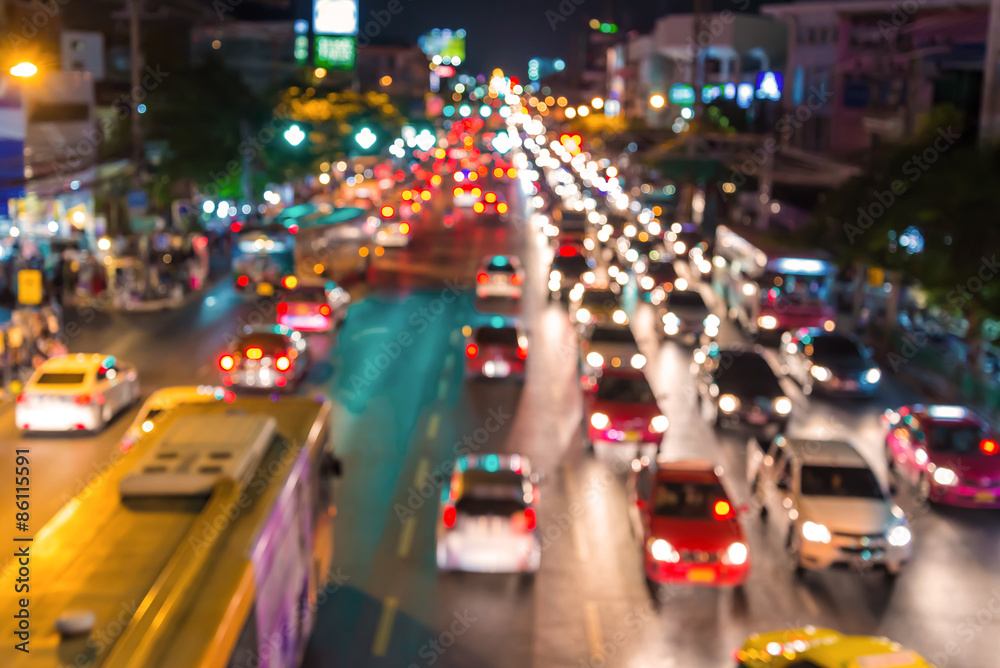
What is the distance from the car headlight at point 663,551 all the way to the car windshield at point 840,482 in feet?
9.00

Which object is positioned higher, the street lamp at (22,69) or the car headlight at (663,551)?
the street lamp at (22,69)

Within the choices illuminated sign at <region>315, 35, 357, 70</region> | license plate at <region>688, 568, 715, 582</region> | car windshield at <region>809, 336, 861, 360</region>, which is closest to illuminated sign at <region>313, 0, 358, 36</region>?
illuminated sign at <region>315, 35, 357, 70</region>

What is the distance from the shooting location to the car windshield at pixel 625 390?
70.3ft

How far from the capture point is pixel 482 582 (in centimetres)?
1459

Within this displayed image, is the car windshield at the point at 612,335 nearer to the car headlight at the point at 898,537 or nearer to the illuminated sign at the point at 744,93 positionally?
the car headlight at the point at 898,537

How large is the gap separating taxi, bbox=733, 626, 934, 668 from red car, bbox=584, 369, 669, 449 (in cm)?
963

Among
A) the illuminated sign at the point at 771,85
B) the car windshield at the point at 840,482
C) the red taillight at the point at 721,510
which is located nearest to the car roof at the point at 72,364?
the red taillight at the point at 721,510

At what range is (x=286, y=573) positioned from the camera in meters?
10.3

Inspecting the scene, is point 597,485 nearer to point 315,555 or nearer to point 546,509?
point 546,509

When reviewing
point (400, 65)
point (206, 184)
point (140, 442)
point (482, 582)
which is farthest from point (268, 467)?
point (400, 65)

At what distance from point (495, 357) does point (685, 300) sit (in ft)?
30.1

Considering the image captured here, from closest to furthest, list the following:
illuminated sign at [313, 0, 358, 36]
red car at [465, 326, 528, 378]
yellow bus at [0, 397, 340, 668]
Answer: yellow bus at [0, 397, 340, 668] < red car at [465, 326, 528, 378] < illuminated sign at [313, 0, 358, 36]

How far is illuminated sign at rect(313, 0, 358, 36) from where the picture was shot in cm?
3909

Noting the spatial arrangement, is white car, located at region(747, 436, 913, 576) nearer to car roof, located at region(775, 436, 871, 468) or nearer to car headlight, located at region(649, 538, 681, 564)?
car roof, located at region(775, 436, 871, 468)
